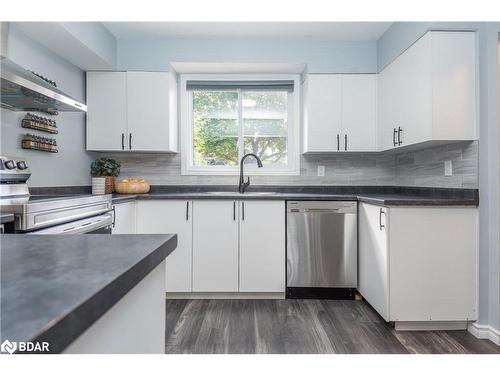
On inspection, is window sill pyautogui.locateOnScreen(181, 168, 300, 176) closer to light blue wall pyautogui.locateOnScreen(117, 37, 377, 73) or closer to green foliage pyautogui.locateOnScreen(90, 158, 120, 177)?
green foliage pyautogui.locateOnScreen(90, 158, 120, 177)

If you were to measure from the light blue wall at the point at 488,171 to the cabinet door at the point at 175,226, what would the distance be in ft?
7.17

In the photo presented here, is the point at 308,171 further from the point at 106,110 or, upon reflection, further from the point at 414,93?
the point at 106,110

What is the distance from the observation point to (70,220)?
191 cm

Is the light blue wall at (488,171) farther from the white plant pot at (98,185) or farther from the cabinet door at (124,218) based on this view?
the white plant pot at (98,185)

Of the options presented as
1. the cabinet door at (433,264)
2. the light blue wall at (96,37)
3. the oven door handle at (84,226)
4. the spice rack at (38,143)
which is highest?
the light blue wall at (96,37)

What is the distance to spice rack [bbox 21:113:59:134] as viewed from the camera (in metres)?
2.33

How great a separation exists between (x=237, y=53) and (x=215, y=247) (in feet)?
6.17

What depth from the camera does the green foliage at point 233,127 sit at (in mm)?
3594

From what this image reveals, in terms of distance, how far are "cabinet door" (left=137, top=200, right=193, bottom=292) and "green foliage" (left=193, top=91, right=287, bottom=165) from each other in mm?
883

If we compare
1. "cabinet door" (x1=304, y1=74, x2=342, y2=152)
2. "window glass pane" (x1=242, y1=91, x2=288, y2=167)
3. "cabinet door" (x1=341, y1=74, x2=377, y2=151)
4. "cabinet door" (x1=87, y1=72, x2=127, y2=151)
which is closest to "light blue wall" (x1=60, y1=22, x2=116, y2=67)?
"cabinet door" (x1=87, y1=72, x2=127, y2=151)

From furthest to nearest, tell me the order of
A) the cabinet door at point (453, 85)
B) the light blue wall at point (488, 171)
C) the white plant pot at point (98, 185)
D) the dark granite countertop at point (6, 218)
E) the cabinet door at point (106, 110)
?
the cabinet door at point (106, 110), the white plant pot at point (98, 185), the cabinet door at point (453, 85), the light blue wall at point (488, 171), the dark granite countertop at point (6, 218)

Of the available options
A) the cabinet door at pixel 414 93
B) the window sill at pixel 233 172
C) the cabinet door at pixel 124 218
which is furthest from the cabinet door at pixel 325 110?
the cabinet door at pixel 124 218

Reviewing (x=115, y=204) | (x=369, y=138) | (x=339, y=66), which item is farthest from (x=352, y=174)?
(x=115, y=204)
